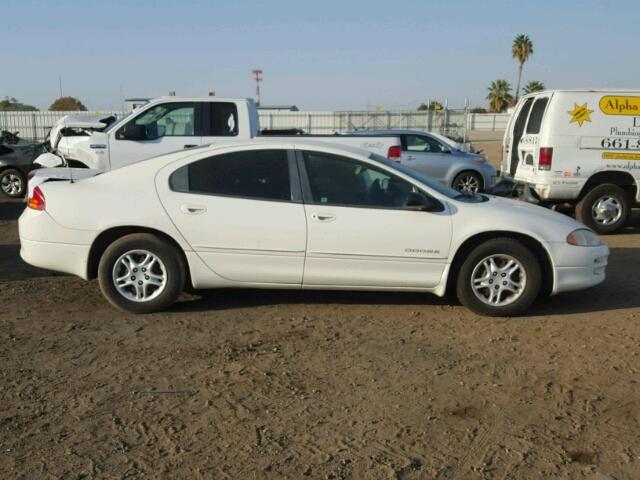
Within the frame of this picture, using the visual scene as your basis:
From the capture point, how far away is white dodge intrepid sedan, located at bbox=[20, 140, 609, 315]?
219 inches

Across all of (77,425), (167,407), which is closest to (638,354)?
(167,407)

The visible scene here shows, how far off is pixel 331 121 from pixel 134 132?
23.5 meters

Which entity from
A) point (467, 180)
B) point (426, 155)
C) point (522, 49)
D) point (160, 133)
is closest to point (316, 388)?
point (160, 133)

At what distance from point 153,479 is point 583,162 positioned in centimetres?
817

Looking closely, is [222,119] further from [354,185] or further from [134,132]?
[354,185]

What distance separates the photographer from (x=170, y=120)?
10273 millimetres

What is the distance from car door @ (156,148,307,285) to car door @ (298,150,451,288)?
0.14 meters

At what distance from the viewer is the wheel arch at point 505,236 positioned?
18.6 ft

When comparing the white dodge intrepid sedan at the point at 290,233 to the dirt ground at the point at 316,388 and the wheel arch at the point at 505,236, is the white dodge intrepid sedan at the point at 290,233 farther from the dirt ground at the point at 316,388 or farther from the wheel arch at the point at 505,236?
the dirt ground at the point at 316,388

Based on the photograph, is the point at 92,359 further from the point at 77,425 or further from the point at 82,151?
the point at 82,151

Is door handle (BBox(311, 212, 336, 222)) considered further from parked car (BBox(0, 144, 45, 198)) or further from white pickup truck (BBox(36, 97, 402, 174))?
parked car (BBox(0, 144, 45, 198))

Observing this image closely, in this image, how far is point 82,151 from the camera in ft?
34.6

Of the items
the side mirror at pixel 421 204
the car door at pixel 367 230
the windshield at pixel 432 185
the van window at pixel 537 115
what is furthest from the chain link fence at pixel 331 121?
the side mirror at pixel 421 204

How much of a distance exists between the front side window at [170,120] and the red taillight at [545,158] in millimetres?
5112
